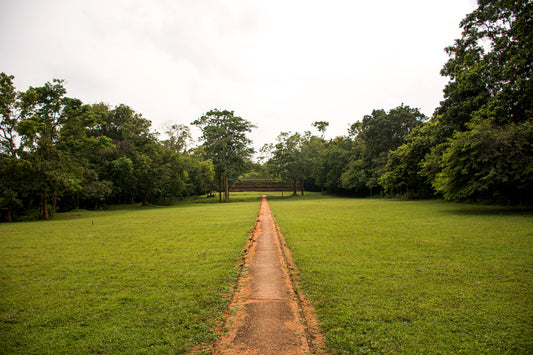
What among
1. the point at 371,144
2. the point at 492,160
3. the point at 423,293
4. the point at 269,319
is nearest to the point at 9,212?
the point at 269,319

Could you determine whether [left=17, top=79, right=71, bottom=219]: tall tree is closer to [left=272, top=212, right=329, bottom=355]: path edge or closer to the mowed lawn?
the mowed lawn

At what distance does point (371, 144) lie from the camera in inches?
1506

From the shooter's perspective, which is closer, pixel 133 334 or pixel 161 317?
pixel 133 334

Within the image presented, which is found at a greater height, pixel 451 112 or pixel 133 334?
pixel 451 112

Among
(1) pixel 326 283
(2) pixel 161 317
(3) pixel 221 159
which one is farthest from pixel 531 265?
(3) pixel 221 159

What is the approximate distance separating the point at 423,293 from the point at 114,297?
14.6 feet

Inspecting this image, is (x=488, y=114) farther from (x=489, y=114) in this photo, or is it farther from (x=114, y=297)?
(x=114, y=297)

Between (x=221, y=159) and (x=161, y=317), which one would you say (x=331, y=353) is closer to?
(x=161, y=317)

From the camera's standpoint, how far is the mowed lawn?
2773 millimetres

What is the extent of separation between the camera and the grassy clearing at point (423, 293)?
8.76 ft

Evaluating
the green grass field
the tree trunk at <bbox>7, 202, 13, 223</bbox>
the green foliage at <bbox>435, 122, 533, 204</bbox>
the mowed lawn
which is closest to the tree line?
the green foliage at <bbox>435, 122, 533, 204</bbox>

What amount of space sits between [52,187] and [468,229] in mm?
23703

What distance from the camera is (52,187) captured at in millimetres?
18594

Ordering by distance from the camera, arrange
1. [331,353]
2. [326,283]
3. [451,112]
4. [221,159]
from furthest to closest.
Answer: [221,159] → [451,112] → [326,283] → [331,353]
